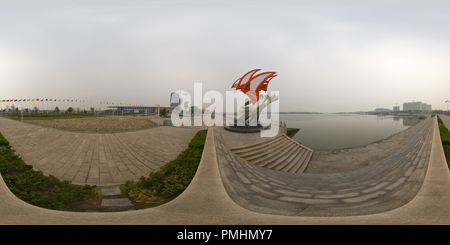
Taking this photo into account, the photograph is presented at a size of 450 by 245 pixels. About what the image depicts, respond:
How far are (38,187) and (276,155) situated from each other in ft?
24.8

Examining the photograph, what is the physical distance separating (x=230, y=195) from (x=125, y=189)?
1991 millimetres

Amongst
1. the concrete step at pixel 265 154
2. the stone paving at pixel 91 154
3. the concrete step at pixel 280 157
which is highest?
the stone paving at pixel 91 154

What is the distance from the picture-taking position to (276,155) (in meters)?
7.38

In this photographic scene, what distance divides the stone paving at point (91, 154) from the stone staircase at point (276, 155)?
2761 mm

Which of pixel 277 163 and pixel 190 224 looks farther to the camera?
pixel 277 163

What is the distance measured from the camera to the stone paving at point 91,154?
3.32 metres

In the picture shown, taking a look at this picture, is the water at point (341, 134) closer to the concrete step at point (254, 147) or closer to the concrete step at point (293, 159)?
the concrete step at point (293, 159)

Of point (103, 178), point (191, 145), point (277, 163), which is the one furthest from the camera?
point (277, 163)

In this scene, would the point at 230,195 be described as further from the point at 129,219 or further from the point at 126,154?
the point at 126,154

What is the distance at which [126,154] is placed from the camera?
14.0 feet

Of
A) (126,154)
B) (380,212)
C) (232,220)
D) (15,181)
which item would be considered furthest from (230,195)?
(15,181)

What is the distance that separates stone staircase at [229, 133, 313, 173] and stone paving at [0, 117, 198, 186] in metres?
2.76

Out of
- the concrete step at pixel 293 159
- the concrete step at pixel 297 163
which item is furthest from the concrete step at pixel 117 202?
the concrete step at pixel 297 163

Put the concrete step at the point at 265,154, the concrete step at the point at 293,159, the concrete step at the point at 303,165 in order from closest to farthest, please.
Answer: the concrete step at the point at 265,154 < the concrete step at the point at 293,159 < the concrete step at the point at 303,165
